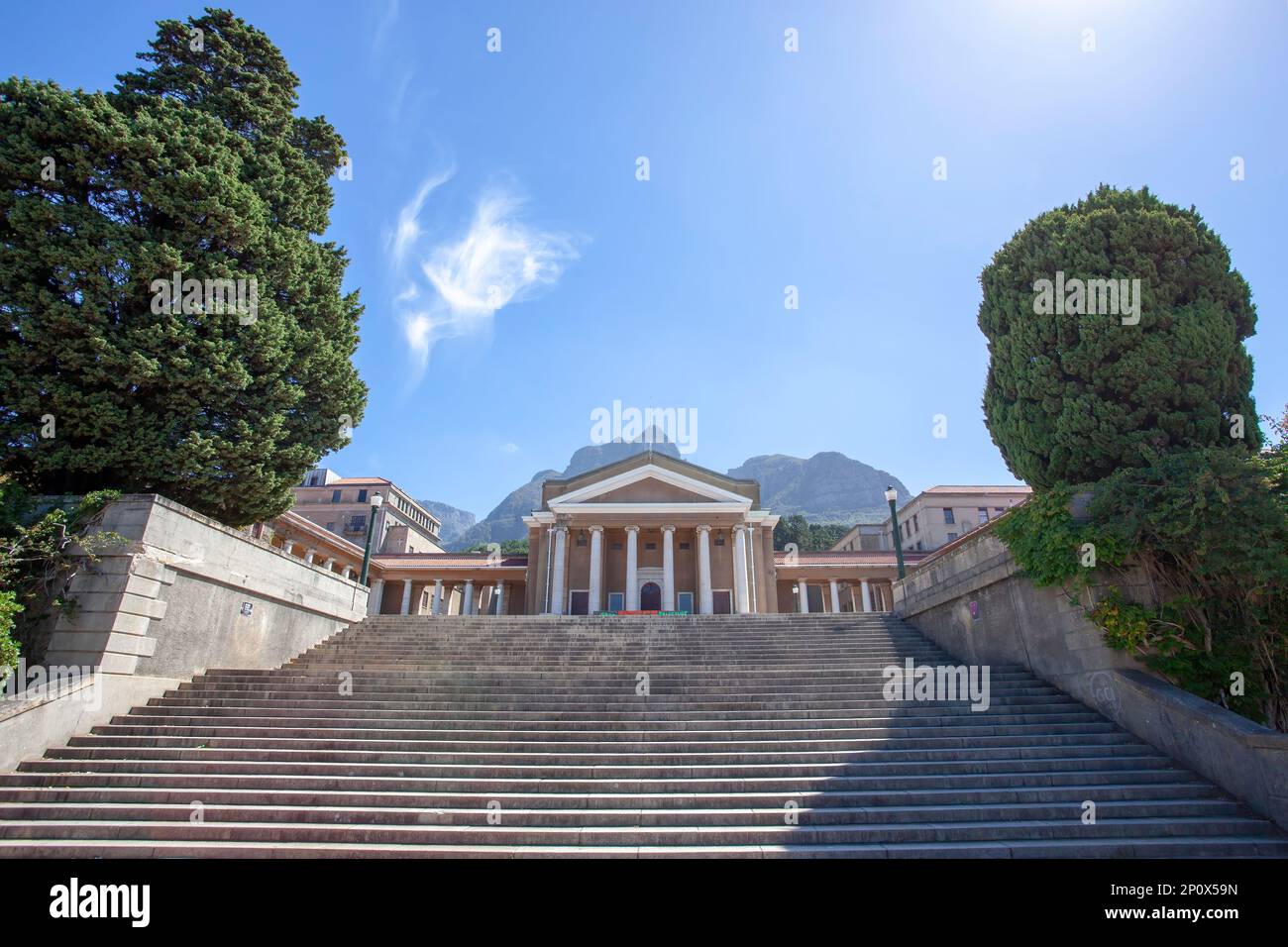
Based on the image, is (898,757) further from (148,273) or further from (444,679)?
(148,273)

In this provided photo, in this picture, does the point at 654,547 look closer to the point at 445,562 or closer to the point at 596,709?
the point at 445,562

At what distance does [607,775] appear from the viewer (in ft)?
25.4

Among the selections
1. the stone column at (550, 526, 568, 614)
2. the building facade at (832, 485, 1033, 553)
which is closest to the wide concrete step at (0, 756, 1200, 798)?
the stone column at (550, 526, 568, 614)

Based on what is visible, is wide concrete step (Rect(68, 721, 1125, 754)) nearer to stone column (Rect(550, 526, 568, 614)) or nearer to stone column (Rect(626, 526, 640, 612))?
stone column (Rect(550, 526, 568, 614))

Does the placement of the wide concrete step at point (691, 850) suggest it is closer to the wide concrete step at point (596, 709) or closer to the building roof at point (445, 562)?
the wide concrete step at point (596, 709)

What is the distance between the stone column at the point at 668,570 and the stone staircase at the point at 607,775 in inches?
745

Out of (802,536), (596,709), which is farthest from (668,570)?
(802,536)

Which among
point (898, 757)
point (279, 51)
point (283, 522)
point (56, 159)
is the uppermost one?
point (279, 51)

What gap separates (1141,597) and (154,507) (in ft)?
52.1

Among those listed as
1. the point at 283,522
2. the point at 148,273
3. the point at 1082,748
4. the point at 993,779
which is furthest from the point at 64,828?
the point at 283,522

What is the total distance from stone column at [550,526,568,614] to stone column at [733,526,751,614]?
8.94 m

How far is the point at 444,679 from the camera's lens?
11047 mm

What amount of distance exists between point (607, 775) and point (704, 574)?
77.3 feet

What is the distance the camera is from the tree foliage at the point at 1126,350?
969 centimetres
